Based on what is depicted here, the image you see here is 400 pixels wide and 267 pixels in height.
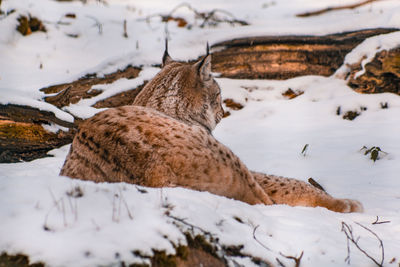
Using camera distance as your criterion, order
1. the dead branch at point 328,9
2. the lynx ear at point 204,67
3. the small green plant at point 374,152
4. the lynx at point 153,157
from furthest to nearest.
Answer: the dead branch at point 328,9, the small green plant at point 374,152, the lynx ear at point 204,67, the lynx at point 153,157

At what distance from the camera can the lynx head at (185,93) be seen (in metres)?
3.24

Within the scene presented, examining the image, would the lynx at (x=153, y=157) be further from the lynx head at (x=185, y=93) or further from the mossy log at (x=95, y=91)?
the mossy log at (x=95, y=91)

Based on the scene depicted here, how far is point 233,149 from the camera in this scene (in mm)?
5078

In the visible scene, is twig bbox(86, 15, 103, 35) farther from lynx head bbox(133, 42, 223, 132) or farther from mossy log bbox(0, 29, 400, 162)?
lynx head bbox(133, 42, 223, 132)

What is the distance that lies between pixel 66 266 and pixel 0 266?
0.63ft

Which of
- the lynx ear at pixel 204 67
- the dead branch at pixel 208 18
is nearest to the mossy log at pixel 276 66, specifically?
the lynx ear at pixel 204 67

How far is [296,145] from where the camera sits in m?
4.88

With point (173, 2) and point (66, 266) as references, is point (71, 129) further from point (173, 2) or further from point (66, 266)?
point (173, 2)

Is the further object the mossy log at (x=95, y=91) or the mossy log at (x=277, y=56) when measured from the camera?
the mossy log at (x=277, y=56)

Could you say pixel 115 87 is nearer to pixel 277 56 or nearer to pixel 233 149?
pixel 233 149

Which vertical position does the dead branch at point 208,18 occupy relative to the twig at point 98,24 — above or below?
above

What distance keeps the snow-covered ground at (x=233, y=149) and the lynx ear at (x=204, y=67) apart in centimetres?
136

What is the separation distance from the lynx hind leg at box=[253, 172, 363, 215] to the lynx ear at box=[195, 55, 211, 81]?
3.74ft

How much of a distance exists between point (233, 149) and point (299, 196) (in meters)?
2.28
